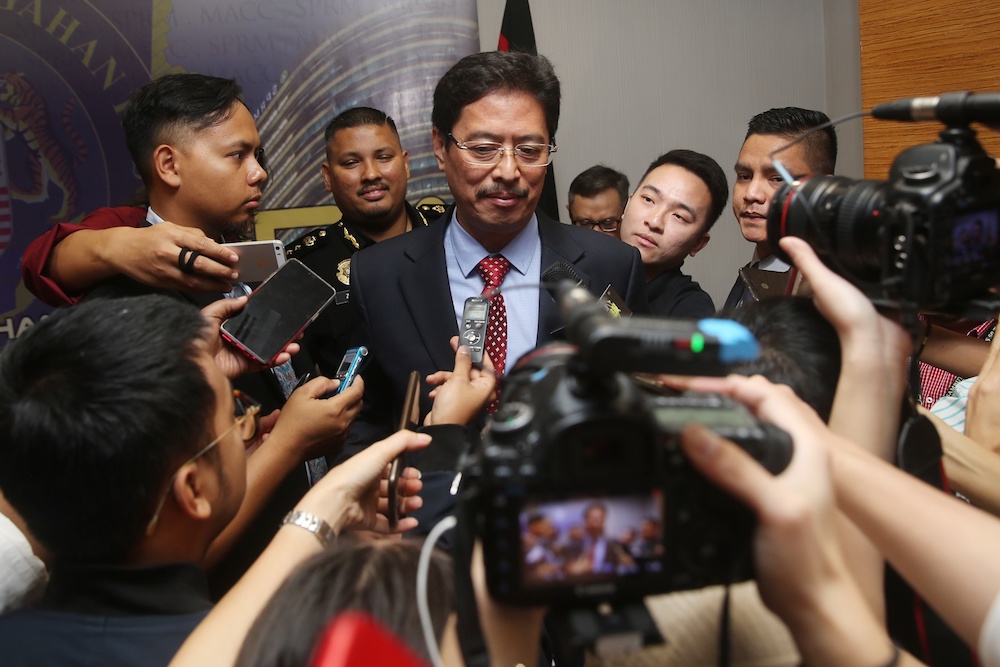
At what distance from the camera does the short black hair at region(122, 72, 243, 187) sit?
64.4 inches

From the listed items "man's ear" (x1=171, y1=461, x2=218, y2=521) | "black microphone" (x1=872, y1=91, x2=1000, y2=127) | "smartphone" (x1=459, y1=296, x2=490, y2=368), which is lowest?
"man's ear" (x1=171, y1=461, x2=218, y2=521)

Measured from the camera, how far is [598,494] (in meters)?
0.59

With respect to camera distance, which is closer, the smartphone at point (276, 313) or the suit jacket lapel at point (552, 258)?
the smartphone at point (276, 313)

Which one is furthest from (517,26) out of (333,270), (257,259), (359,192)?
(257,259)

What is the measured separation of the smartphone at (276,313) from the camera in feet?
4.72

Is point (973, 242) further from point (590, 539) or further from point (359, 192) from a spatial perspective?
point (359, 192)

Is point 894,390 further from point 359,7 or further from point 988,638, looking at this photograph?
point 359,7

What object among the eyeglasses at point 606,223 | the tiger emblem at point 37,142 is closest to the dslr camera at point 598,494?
the eyeglasses at point 606,223

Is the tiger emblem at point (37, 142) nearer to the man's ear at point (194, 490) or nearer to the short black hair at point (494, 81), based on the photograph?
the short black hair at point (494, 81)

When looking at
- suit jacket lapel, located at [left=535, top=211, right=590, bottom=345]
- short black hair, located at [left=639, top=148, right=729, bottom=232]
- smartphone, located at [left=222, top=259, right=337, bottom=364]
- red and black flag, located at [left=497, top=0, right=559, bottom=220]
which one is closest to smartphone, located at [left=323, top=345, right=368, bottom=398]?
smartphone, located at [left=222, top=259, right=337, bottom=364]

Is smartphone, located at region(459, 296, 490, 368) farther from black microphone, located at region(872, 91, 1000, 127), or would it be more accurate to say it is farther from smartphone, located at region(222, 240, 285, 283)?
black microphone, located at region(872, 91, 1000, 127)

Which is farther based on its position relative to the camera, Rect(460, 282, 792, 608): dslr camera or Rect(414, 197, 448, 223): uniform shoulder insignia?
Rect(414, 197, 448, 223): uniform shoulder insignia

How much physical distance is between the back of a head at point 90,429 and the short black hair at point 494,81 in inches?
38.4

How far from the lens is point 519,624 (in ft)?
2.23
